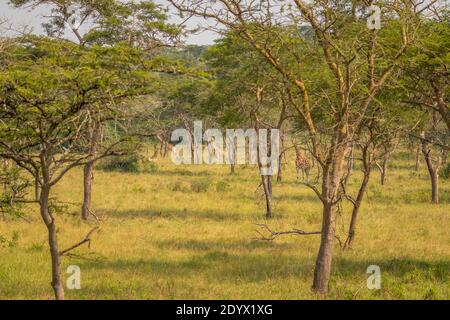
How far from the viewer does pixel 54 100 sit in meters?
7.58

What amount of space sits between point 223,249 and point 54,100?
26.9 ft

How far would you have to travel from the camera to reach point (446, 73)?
11117 millimetres

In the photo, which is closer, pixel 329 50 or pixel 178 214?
pixel 329 50

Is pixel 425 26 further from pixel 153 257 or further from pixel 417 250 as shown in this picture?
pixel 153 257

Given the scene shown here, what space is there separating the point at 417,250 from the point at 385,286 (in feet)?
14.0

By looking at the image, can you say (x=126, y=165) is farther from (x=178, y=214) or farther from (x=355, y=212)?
(x=355, y=212)

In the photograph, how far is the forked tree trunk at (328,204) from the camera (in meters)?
10.2

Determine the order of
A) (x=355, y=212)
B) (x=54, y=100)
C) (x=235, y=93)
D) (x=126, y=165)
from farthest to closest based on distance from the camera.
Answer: (x=126, y=165) → (x=235, y=93) → (x=355, y=212) → (x=54, y=100)

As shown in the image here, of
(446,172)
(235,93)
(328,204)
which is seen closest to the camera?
(328,204)

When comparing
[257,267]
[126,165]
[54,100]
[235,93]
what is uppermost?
[235,93]

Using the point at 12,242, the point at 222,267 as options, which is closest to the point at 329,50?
the point at 222,267

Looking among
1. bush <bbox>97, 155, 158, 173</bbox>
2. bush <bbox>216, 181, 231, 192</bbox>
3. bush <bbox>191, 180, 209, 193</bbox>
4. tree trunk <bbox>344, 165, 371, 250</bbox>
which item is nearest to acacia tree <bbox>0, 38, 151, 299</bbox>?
tree trunk <bbox>344, 165, 371, 250</bbox>

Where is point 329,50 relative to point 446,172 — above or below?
above

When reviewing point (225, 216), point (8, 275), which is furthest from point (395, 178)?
point (8, 275)
